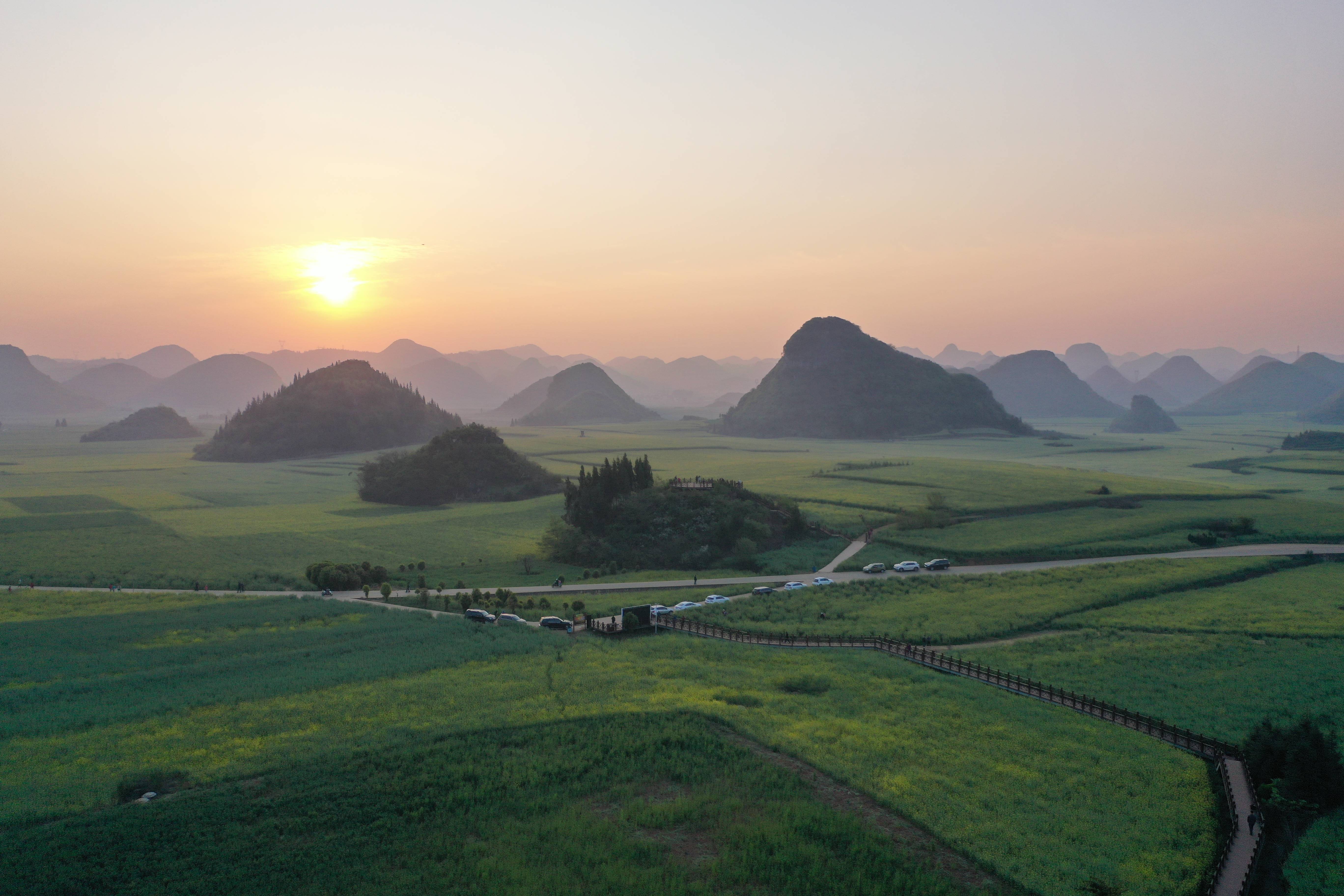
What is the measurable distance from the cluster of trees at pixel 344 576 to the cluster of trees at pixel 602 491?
2010cm

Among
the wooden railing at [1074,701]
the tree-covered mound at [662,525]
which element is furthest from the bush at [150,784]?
the tree-covered mound at [662,525]

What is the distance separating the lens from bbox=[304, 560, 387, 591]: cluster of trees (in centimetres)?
6241

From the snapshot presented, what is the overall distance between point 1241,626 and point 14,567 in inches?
3539

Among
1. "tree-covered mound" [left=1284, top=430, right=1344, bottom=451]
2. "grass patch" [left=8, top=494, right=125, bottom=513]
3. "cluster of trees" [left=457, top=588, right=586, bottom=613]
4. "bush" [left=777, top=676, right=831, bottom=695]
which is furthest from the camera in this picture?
"tree-covered mound" [left=1284, top=430, right=1344, bottom=451]

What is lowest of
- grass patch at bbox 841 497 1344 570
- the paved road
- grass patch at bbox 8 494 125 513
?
the paved road

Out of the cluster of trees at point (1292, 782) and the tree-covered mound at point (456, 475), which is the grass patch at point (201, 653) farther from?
the tree-covered mound at point (456, 475)

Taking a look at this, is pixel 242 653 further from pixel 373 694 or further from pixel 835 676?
pixel 835 676

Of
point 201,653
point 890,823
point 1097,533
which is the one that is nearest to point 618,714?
point 890,823

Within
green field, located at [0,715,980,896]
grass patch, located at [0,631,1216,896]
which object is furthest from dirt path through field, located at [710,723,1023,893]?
green field, located at [0,715,980,896]

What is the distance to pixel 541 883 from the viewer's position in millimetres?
22484

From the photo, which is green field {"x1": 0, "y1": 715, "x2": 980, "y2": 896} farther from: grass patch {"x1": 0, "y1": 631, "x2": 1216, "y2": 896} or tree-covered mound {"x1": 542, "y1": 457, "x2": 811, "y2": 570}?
tree-covered mound {"x1": 542, "y1": 457, "x2": 811, "y2": 570}

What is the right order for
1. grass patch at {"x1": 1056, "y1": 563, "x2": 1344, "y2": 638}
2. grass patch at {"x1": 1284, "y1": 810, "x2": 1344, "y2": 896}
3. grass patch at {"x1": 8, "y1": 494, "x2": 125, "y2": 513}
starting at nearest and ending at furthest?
grass patch at {"x1": 1284, "y1": 810, "x2": 1344, "y2": 896} → grass patch at {"x1": 1056, "y1": 563, "x2": 1344, "y2": 638} → grass patch at {"x1": 8, "y1": 494, "x2": 125, "y2": 513}

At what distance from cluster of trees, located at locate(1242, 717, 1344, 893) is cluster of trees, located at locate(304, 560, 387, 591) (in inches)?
2169

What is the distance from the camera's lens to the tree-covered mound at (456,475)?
396 ft
